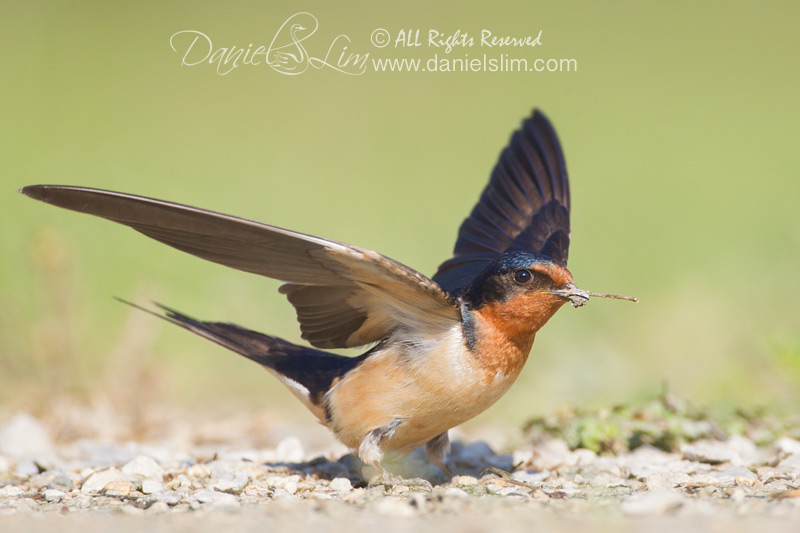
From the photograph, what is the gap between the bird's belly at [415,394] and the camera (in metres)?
4.81

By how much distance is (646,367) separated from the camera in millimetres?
8305

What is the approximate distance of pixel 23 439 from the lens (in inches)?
242

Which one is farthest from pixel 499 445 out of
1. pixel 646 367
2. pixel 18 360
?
pixel 18 360

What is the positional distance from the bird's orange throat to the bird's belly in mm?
61

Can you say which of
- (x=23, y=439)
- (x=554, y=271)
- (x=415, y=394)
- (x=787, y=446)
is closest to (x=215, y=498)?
(x=415, y=394)

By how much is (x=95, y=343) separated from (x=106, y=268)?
5.62 ft

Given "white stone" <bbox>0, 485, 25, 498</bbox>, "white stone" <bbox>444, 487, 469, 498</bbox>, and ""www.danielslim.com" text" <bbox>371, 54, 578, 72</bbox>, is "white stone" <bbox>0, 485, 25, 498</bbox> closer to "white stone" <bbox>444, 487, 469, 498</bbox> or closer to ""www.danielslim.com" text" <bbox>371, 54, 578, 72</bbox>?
"white stone" <bbox>444, 487, 469, 498</bbox>

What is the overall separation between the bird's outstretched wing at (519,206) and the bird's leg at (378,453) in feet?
4.22

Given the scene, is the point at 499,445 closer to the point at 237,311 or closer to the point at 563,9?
the point at 237,311

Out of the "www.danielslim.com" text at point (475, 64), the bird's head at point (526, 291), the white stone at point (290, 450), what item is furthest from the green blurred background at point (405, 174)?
the bird's head at point (526, 291)

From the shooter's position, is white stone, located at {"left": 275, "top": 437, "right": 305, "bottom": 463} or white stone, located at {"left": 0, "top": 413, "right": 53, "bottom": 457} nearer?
white stone, located at {"left": 275, "top": 437, "right": 305, "bottom": 463}

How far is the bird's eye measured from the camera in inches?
191

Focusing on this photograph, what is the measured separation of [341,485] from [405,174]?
8.19m

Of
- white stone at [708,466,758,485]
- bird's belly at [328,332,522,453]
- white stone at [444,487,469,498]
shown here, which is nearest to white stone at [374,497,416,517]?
white stone at [444,487,469,498]
